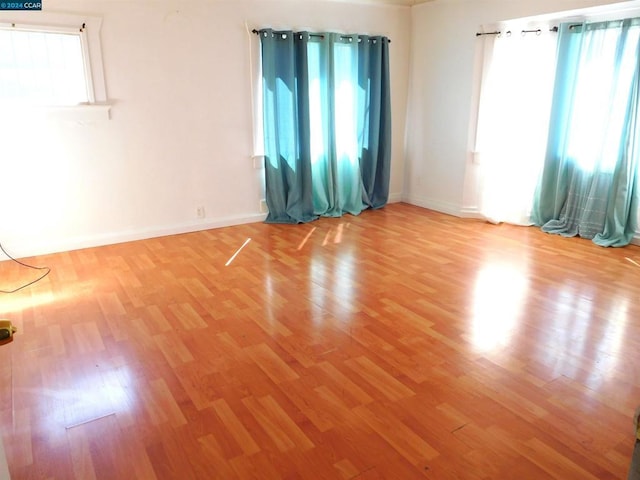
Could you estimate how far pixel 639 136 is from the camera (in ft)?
14.0

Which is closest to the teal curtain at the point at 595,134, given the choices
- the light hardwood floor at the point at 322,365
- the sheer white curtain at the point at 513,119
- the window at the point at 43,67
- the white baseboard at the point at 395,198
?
the sheer white curtain at the point at 513,119

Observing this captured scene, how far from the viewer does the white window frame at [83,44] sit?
3816mm

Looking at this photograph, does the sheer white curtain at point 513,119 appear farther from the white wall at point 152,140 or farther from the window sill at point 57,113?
the window sill at point 57,113

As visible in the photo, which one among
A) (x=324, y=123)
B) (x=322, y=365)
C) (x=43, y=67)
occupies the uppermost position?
(x=43, y=67)

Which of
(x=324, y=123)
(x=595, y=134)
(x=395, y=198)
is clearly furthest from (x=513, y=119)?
(x=324, y=123)

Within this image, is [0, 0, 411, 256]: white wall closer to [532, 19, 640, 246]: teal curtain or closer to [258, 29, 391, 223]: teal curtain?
[258, 29, 391, 223]: teal curtain

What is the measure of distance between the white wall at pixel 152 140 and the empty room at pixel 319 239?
0.02 meters

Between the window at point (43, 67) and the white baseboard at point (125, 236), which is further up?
the window at point (43, 67)

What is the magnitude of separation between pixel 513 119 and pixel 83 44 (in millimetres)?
4371

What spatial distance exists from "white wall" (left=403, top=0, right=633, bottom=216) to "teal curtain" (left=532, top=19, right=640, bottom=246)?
85 centimetres

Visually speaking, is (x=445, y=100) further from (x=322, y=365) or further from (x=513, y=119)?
(x=322, y=365)

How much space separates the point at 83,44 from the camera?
410cm

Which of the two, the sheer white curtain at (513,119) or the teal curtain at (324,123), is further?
the teal curtain at (324,123)

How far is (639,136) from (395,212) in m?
2.65
